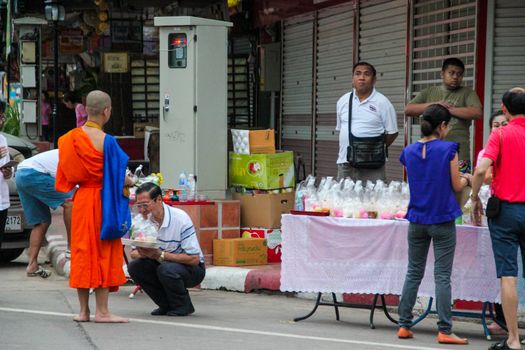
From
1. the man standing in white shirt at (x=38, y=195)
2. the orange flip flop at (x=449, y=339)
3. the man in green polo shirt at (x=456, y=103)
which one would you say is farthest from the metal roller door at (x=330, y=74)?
the orange flip flop at (x=449, y=339)

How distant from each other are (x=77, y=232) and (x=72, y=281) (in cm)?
38

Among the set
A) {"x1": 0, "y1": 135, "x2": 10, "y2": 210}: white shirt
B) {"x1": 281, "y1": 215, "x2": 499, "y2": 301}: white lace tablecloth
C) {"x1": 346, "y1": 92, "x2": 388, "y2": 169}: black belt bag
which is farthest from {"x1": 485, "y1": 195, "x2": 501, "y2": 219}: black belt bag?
{"x1": 0, "y1": 135, "x2": 10, "y2": 210}: white shirt

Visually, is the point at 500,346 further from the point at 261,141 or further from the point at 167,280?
the point at 261,141

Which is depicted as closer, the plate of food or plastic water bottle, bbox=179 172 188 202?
the plate of food

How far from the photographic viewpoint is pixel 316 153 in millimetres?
16969

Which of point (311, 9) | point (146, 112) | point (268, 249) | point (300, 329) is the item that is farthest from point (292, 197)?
point (146, 112)

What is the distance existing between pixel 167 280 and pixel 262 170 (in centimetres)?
301

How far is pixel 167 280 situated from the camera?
9008 millimetres

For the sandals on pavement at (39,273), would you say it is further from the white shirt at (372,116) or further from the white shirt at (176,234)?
the white shirt at (372,116)

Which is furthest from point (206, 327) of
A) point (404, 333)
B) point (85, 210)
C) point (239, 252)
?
point (239, 252)

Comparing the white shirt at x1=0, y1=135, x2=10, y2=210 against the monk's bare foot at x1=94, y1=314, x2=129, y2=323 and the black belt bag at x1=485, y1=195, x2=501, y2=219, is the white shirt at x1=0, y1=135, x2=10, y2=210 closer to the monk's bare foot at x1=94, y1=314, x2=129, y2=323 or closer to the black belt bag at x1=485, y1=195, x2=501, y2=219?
the monk's bare foot at x1=94, y1=314, x2=129, y2=323

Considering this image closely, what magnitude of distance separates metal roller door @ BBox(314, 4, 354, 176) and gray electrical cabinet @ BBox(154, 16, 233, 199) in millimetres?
3854

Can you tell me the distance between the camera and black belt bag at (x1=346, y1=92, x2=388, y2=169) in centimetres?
1077

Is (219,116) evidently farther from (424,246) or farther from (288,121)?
(288,121)
